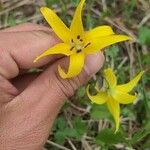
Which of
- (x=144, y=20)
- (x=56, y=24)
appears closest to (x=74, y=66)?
(x=56, y=24)

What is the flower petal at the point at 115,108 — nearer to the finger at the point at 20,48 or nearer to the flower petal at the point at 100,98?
the flower petal at the point at 100,98

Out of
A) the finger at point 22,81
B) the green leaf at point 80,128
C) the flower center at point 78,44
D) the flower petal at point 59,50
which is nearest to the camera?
the flower petal at point 59,50

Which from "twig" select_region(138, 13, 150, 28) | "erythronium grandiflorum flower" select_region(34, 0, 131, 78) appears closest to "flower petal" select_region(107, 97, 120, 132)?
"erythronium grandiflorum flower" select_region(34, 0, 131, 78)

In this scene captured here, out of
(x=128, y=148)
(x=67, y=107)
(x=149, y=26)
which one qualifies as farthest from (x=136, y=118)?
(x=149, y=26)

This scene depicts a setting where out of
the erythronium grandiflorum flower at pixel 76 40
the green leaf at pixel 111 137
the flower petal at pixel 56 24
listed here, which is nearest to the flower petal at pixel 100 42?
the erythronium grandiflorum flower at pixel 76 40

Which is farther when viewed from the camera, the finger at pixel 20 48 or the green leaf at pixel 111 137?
the green leaf at pixel 111 137

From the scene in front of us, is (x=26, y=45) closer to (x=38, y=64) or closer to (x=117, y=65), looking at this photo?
(x=38, y=64)

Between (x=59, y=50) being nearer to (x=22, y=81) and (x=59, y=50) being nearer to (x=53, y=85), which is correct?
(x=53, y=85)
